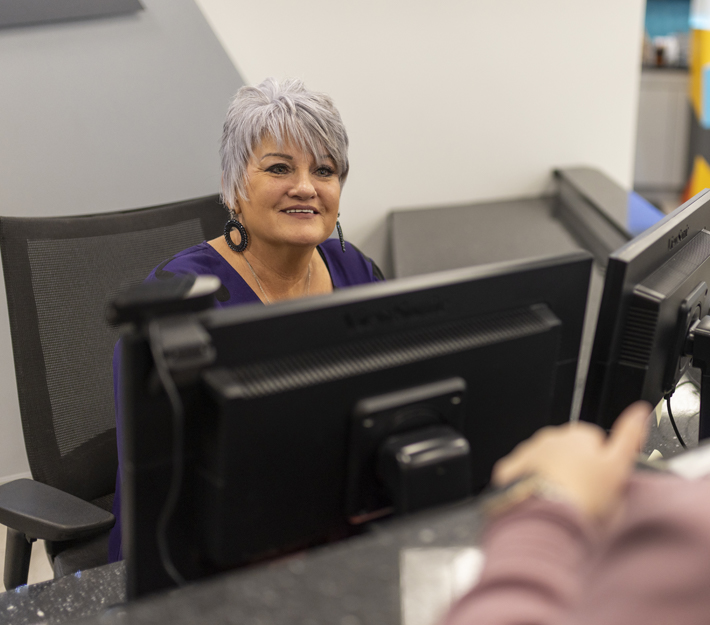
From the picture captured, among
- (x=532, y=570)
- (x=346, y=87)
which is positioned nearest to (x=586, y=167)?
(x=346, y=87)

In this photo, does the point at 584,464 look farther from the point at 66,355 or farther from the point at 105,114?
the point at 105,114

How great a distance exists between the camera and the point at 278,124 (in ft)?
4.29

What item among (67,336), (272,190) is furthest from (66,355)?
(272,190)

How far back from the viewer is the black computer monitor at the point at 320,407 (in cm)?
55

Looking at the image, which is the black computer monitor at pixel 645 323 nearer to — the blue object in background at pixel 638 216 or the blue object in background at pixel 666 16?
the blue object in background at pixel 638 216

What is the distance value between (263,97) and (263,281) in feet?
1.23

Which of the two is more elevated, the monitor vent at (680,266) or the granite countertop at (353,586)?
the monitor vent at (680,266)

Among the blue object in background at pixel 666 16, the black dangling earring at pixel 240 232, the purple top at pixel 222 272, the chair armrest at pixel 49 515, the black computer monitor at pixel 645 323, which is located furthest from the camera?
the blue object in background at pixel 666 16

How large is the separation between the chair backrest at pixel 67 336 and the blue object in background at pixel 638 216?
1.51 meters

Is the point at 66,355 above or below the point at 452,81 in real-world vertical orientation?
below

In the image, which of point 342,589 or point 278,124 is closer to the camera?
point 342,589

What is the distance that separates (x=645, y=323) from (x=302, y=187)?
762 mm

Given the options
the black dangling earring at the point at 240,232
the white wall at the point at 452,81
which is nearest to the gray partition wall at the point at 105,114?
the white wall at the point at 452,81

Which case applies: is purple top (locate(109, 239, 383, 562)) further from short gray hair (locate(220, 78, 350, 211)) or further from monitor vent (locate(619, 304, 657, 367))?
monitor vent (locate(619, 304, 657, 367))
